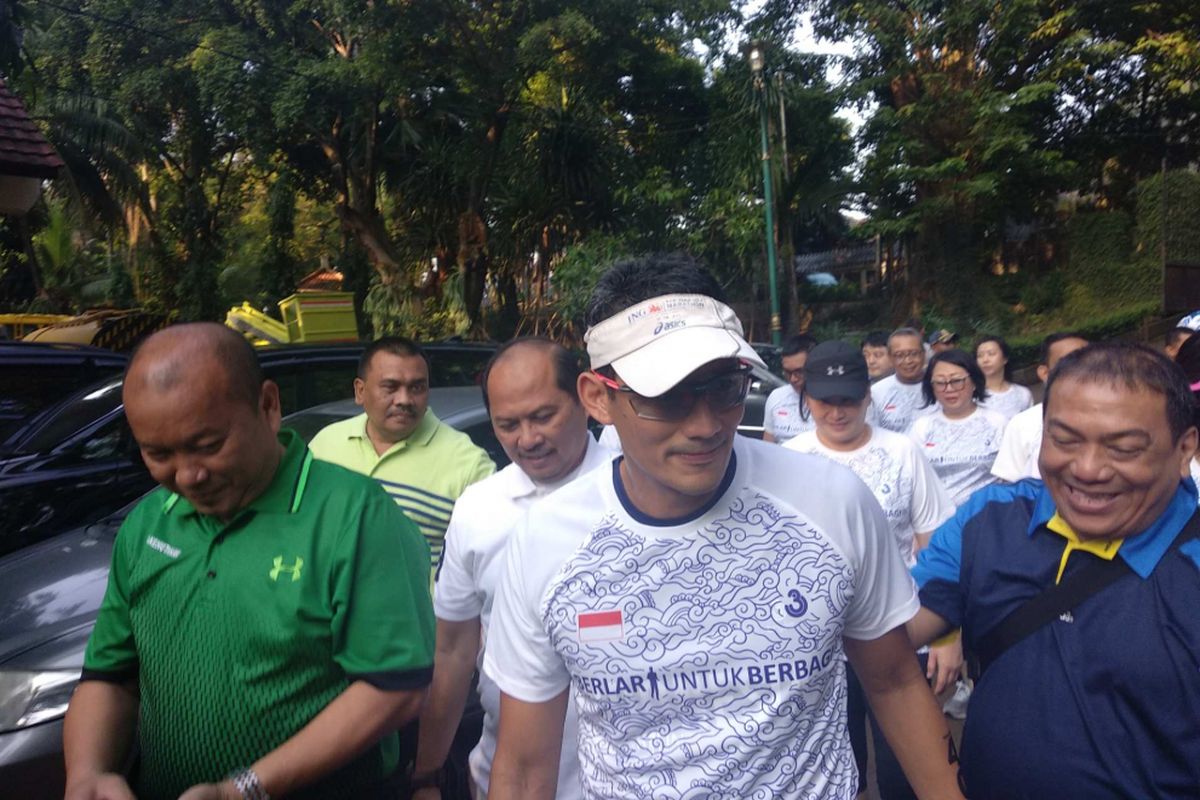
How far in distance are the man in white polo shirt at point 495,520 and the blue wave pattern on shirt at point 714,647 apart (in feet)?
1.98

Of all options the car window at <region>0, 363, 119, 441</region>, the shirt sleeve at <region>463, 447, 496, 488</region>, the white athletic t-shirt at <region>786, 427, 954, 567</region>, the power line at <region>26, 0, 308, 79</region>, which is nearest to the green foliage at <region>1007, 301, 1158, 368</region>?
the power line at <region>26, 0, 308, 79</region>

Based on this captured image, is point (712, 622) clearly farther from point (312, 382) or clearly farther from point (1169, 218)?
point (1169, 218)

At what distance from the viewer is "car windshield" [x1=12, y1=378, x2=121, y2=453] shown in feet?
17.1

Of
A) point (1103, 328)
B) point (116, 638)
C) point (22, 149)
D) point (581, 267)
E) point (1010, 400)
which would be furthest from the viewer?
point (1103, 328)

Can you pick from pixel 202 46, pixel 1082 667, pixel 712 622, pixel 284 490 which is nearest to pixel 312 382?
pixel 284 490

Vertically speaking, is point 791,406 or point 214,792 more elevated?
point 214,792

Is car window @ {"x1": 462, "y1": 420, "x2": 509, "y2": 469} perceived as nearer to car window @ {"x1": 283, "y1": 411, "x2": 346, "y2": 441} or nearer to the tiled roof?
car window @ {"x1": 283, "y1": 411, "x2": 346, "y2": 441}

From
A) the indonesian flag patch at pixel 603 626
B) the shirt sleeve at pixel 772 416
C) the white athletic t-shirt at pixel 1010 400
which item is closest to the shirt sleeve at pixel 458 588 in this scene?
the indonesian flag patch at pixel 603 626

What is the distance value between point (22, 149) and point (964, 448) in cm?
641

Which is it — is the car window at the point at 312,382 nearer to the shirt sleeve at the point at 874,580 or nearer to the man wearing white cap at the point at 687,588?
the man wearing white cap at the point at 687,588

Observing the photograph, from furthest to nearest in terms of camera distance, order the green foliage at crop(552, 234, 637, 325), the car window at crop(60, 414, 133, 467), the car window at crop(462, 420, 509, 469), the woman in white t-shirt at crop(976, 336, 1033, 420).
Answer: the green foliage at crop(552, 234, 637, 325) < the woman in white t-shirt at crop(976, 336, 1033, 420) < the car window at crop(60, 414, 133, 467) < the car window at crop(462, 420, 509, 469)

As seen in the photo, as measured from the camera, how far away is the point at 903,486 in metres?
3.60

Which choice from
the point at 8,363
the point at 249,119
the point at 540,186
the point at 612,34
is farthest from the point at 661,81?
the point at 8,363

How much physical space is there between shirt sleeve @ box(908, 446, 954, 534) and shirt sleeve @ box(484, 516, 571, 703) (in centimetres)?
218
